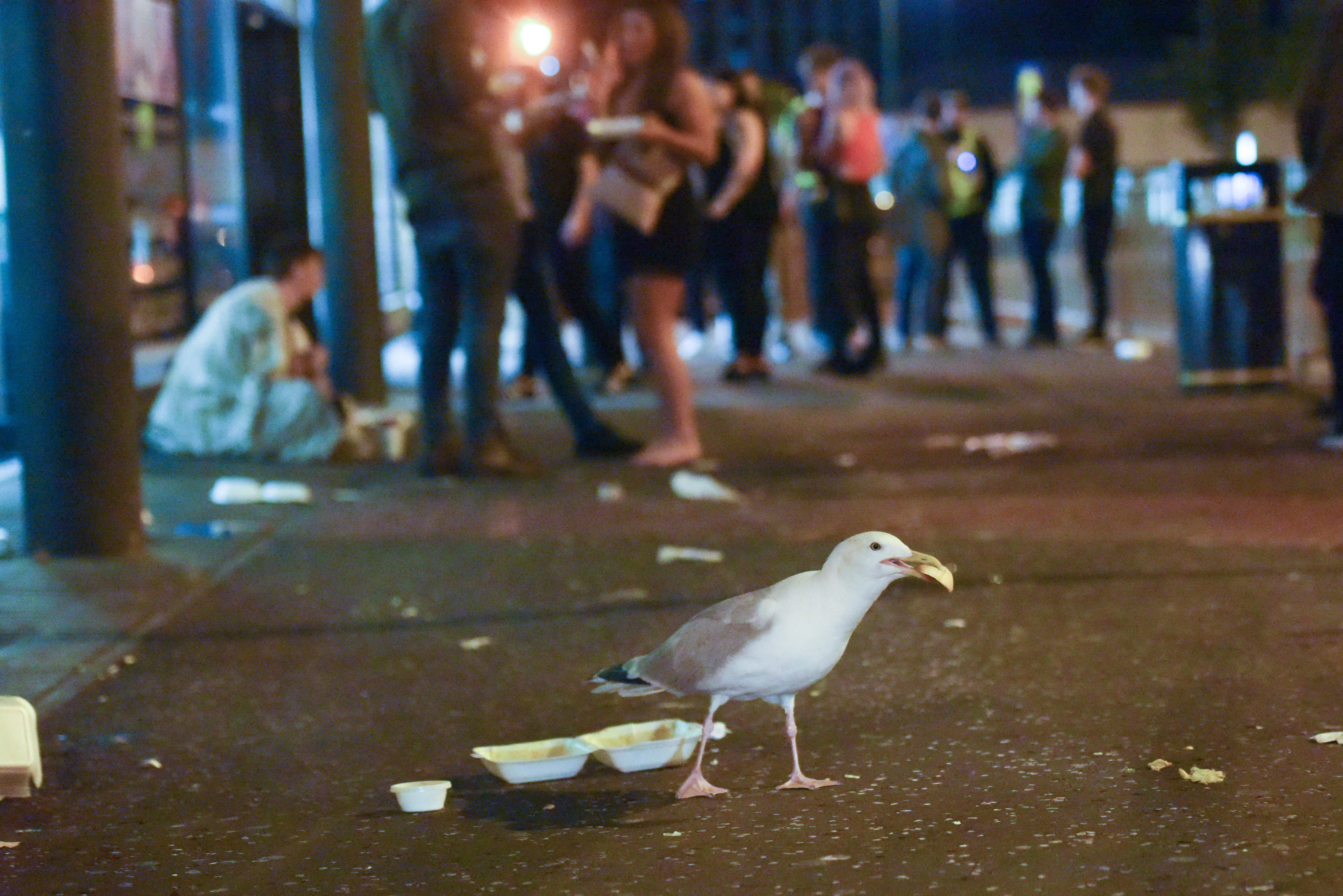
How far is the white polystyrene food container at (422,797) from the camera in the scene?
3.99 meters

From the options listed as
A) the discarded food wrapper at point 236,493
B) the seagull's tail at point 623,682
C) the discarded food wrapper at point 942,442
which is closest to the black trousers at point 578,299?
the discarded food wrapper at point 942,442

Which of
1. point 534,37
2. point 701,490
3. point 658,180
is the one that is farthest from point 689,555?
point 534,37

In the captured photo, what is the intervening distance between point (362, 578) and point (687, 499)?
6.46ft

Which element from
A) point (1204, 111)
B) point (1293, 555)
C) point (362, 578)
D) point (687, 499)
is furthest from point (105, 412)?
point (1204, 111)

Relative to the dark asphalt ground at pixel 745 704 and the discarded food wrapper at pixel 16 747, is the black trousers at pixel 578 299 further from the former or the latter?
the discarded food wrapper at pixel 16 747

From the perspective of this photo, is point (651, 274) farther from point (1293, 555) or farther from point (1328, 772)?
point (1328, 772)

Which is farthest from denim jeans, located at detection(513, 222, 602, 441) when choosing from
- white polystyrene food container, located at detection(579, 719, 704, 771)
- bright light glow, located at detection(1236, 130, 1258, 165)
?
white polystyrene food container, located at detection(579, 719, 704, 771)

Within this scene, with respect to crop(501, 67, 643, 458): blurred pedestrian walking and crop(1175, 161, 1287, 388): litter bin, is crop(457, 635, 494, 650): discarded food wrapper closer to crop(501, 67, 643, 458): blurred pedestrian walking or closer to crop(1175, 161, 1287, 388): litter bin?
crop(501, 67, 643, 458): blurred pedestrian walking

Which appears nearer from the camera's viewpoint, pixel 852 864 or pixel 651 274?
pixel 852 864

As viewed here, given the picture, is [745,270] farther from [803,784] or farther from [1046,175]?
[803,784]

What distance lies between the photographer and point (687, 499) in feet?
27.2

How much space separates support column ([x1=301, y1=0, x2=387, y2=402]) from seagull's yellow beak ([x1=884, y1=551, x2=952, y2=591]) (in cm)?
830

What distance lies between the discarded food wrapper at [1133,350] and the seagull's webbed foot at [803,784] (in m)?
11.3

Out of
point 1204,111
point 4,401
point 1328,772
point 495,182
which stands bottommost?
point 1328,772
